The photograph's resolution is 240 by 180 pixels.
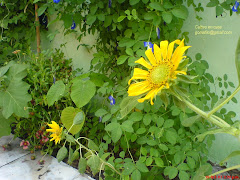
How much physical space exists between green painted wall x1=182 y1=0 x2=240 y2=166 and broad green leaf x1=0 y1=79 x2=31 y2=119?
1.22 metres

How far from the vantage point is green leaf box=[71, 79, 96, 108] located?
139cm

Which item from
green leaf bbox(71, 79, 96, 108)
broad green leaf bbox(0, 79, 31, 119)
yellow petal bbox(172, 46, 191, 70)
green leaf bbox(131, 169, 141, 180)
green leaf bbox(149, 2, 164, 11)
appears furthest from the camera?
broad green leaf bbox(0, 79, 31, 119)

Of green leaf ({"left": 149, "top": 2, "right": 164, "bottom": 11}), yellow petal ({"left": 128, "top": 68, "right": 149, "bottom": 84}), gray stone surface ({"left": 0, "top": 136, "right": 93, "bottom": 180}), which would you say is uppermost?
green leaf ({"left": 149, "top": 2, "right": 164, "bottom": 11})

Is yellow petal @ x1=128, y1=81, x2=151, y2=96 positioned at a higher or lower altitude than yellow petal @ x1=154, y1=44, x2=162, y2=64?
lower

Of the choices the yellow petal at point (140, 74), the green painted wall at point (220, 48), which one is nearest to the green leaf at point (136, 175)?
the yellow petal at point (140, 74)

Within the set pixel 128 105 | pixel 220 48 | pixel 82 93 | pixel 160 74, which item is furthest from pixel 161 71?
pixel 220 48

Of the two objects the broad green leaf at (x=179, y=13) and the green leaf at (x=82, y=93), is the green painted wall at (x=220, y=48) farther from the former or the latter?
the green leaf at (x=82, y=93)

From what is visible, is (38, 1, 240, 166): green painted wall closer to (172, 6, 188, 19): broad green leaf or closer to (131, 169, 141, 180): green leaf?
(172, 6, 188, 19): broad green leaf

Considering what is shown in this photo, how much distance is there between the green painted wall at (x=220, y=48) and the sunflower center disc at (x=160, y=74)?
1.13 m

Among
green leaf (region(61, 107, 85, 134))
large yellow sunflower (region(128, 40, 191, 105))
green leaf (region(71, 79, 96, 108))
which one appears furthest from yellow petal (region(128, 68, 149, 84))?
green leaf (region(61, 107, 85, 134))

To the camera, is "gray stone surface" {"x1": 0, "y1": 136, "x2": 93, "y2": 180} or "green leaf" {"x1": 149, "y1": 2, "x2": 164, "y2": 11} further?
"gray stone surface" {"x1": 0, "y1": 136, "x2": 93, "y2": 180}

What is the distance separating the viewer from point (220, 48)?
1.62 meters

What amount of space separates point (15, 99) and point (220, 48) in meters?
1.44

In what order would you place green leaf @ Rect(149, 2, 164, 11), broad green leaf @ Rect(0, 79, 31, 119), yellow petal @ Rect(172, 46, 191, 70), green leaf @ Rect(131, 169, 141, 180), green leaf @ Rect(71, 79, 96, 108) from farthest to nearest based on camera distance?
1. broad green leaf @ Rect(0, 79, 31, 119)
2. green leaf @ Rect(71, 79, 96, 108)
3. green leaf @ Rect(149, 2, 164, 11)
4. green leaf @ Rect(131, 169, 141, 180)
5. yellow petal @ Rect(172, 46, 191, 70)
